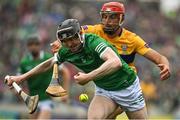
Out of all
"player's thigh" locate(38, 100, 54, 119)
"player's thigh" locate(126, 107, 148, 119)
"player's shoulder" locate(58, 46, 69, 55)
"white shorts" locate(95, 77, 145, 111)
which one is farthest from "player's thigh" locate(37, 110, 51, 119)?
"player's shoulder" locate(58, 46, 69, 55)

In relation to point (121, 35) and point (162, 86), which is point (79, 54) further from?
point (162, 86)

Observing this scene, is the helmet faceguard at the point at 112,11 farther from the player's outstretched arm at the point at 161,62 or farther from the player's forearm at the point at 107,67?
the player's forearm at the point at 107,67

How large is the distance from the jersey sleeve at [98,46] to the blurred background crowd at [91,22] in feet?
32.0

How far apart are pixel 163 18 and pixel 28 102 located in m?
20.3

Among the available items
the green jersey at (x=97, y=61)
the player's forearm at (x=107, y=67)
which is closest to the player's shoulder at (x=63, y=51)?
the green jersey at (x=97, y=61)

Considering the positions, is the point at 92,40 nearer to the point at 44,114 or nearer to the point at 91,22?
the point at 44,114

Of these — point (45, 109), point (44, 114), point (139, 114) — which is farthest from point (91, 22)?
point (139, 114)

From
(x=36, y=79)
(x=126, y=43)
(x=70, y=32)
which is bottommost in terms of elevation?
(x=36, y=79)

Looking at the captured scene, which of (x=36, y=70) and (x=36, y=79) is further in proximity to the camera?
(x=36, y=79)

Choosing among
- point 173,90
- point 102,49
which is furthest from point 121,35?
point 173,90

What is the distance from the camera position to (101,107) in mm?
9539

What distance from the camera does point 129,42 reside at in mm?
10266

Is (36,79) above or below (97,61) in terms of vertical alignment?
below

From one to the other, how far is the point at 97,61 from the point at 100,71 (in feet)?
2.39
